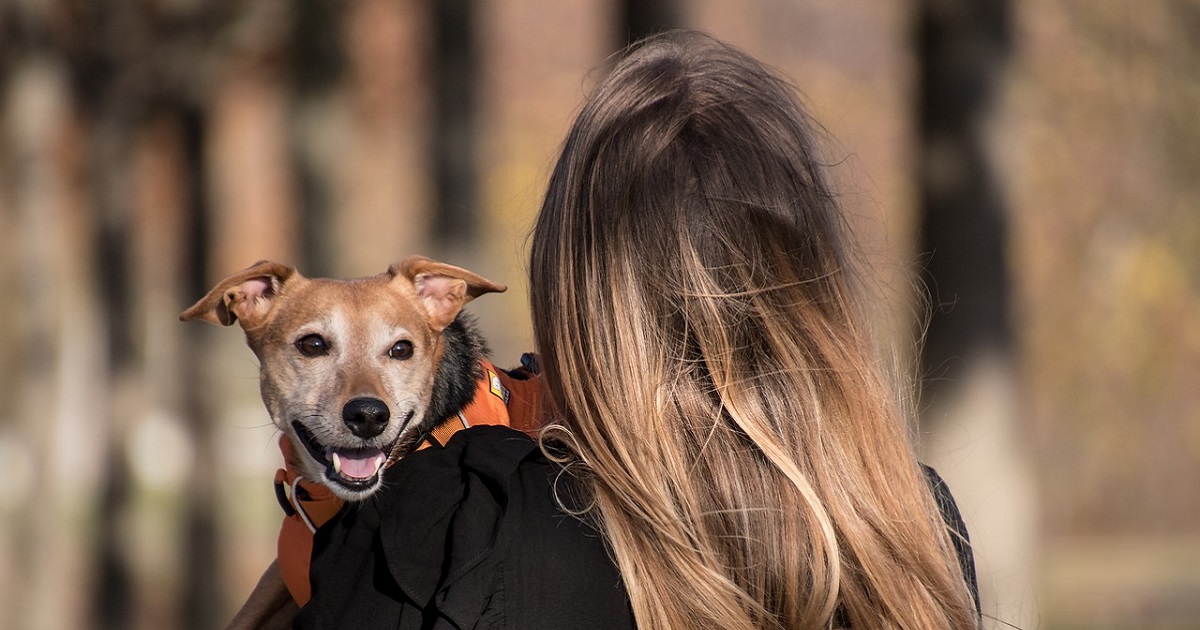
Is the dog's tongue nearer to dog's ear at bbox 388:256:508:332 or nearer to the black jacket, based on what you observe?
dog's ear at bbox 388:256:508:332

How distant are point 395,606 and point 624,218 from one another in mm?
814

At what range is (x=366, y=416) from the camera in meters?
3.41

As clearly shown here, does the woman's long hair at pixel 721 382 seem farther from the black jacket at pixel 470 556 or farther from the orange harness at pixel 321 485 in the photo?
the orange harness at pixel 321 485

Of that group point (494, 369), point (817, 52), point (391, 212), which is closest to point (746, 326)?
point (494, 369)

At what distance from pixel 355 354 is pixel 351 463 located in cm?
45

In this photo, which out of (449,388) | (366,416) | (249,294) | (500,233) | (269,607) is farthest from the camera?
(500,233)

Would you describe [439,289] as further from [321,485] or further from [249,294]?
[321,485]

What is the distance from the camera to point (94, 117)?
11.5m

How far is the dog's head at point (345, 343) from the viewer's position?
3461 millimetres

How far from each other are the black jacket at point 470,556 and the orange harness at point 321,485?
57 centimetres

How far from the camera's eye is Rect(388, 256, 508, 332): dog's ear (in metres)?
3.73

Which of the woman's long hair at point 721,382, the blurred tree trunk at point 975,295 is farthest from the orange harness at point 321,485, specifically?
the blurred tree trunk at point 975,295

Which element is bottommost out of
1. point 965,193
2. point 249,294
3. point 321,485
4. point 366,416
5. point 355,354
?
point 321,485

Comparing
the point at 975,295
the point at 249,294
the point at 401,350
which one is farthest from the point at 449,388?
the point at 975,295
